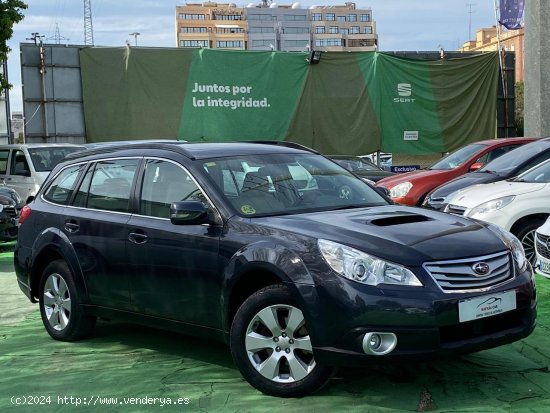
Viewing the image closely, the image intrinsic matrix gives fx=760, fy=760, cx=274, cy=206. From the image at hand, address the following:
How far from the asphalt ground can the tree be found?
1601 centimetres

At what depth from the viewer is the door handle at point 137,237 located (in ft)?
17.8

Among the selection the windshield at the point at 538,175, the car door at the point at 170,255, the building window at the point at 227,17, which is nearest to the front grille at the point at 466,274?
the car door at the point at 170,255

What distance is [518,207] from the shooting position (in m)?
8.31

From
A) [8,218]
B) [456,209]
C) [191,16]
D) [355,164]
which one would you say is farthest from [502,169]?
[191,16]

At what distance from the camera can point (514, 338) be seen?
14.9 ft

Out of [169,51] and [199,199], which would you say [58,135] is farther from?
[199,199]

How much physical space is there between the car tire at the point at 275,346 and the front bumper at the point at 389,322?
0.17m

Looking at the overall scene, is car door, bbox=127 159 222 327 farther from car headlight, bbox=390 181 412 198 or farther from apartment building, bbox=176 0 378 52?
apartment building, bbox=176 0 378 52

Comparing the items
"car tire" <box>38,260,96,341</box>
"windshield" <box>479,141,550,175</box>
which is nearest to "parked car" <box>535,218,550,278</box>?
"windshield" <box>479,141,550,175</box>

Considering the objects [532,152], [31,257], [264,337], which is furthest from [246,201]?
[532,152]

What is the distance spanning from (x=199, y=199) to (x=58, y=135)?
1656 cm

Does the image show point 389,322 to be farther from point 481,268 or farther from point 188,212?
point 188,212

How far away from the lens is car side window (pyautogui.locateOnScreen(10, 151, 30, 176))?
16016mm

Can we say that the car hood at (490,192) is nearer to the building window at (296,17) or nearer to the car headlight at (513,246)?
the car headlight at (513,246)
